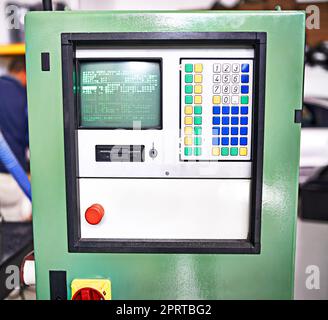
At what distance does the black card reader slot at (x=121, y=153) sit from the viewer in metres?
0.73

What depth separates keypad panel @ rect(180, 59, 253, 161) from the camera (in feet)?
2.34

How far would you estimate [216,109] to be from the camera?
2.36 feet

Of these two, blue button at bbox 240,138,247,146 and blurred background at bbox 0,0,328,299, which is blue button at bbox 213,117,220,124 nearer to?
blue button at bbox 240,138,247,146

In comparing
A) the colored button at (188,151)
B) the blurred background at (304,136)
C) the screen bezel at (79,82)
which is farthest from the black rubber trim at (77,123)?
the blurred background at (304,136)

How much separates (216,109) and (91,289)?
0.43 metres

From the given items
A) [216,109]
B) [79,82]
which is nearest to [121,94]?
[79,82]

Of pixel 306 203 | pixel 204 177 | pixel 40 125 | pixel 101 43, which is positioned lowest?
pixel 306 203

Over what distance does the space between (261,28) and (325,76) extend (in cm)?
138

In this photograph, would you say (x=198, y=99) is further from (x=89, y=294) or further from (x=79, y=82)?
(x=89, y=294)

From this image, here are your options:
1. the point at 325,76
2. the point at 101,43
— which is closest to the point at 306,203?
the point at 325,76

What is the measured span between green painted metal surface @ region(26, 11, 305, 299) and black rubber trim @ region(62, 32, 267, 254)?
1 cm

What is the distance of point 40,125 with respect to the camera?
28.0 inches
